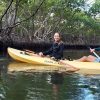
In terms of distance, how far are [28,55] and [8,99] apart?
7.88 meters

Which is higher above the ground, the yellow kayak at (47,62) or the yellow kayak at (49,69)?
the yellow kayak at (47,62)

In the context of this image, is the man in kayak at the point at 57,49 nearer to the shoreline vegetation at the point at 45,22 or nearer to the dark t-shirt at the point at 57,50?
the dark t-shirt at the point at 57,50

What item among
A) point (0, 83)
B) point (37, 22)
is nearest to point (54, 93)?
point (0, 83)

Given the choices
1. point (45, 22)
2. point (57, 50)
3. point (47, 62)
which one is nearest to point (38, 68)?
point (47, 62)

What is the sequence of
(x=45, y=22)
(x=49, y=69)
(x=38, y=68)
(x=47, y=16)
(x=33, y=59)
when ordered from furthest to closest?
(x=45, y=22) → (x=47, y=16) → (x=33, y=59) → (x=38, y=68) → (x=49, y=69)

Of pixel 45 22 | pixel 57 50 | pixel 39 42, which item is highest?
pixel 45 22

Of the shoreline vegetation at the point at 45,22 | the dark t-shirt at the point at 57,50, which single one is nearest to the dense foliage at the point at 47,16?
the shoreline vegetation at the point at 45,22

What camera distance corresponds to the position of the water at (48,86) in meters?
8.59

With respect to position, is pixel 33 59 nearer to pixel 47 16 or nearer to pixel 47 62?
pixel 47 62

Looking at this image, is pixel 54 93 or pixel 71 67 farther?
pixel 71 67

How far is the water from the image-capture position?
28.2 feet

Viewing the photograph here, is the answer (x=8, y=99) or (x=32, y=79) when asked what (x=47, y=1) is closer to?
(x=32, y=79)

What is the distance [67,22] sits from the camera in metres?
38.2

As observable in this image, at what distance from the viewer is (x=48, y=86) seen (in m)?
9.97
